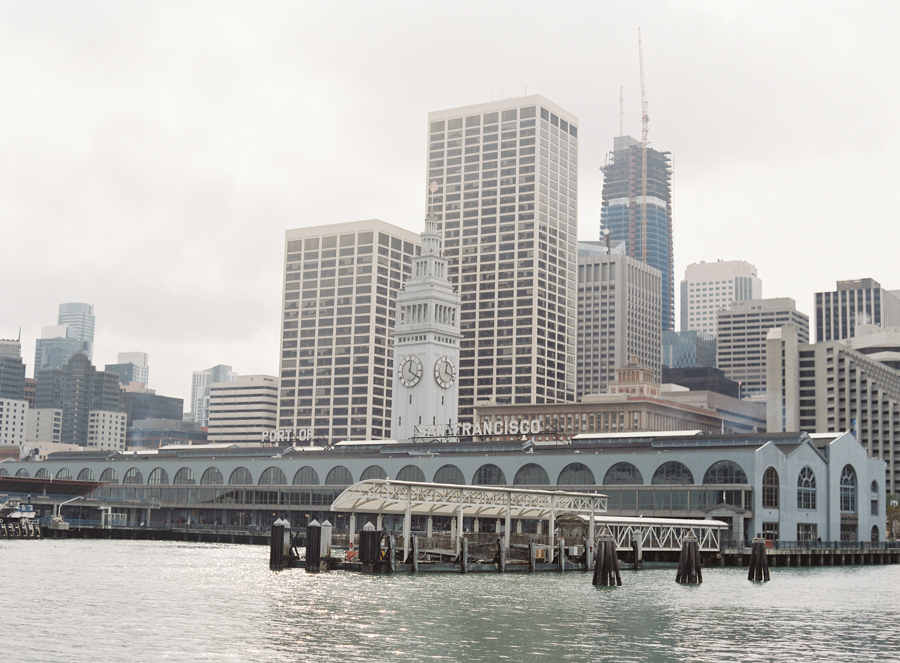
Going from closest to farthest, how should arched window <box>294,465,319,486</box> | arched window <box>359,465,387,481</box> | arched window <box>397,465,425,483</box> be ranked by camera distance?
1. arched window <box>397,465,425,483</box>
2. arched window <box>359,465,387,481</box>
3. arched window <box>294,465,319,486</box>

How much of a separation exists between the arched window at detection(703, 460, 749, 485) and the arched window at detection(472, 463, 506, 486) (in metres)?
31.0

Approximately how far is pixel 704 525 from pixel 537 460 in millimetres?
36211

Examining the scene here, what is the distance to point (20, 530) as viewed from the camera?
155250 mm

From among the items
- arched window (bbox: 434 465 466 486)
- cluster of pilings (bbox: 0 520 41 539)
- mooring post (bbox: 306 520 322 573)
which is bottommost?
cluster of pilings (bbox: 0 520 41 539)

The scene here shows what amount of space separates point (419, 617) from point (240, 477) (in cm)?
13724

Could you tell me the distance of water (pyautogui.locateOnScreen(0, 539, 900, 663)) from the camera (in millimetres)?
50281

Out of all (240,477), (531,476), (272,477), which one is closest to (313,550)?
(531,476)

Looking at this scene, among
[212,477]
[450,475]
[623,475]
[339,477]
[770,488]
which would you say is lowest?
[212,477]

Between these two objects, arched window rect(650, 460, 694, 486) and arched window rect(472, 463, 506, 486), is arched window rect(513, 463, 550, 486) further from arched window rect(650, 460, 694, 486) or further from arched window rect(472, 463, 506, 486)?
arched window rect(650, 460, 694, 486)

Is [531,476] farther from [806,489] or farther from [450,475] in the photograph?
[806,489]

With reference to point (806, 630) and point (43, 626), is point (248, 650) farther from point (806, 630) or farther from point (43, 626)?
point (806, 630)

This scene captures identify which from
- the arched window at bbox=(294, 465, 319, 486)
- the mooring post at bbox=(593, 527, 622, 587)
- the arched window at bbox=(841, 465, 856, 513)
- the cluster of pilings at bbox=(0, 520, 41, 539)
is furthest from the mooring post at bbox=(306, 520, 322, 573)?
the arched window at bbox=(841, 465, 856, 513)

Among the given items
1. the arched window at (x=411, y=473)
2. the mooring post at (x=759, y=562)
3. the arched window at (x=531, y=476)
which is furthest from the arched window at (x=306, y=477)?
the mooring post at (x=759, y=562)

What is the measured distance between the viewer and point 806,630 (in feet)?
205
